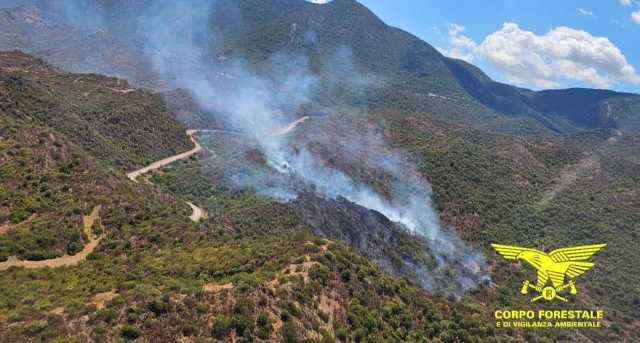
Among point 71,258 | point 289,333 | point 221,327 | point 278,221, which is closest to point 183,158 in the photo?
point 278,221

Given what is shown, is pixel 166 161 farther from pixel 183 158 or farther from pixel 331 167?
pixel 331 167

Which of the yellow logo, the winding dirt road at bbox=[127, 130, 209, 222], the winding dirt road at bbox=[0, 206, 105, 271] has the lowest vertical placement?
the winding dirt road at bbox=[127, 130, 209, 222]

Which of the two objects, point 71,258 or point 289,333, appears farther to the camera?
point 71,258

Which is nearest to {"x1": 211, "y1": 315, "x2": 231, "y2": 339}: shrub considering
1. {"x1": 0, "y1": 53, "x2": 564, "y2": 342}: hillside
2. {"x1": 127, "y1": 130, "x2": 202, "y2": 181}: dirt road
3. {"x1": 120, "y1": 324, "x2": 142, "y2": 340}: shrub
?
{"x1": 0, "y1": 53, "x2": 564, "y2": 342}: hillside

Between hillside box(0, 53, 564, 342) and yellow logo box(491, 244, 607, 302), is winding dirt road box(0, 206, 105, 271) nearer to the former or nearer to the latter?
hillside box(0, 53, 564, 342)

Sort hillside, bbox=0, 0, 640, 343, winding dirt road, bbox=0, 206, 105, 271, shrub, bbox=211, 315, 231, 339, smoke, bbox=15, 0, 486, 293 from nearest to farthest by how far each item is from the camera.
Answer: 1. shrub, bbox=211, 315, 231, 339
2. hillside, bbox=0, 0, 640, 343
3. winding dirt road, bbox=0, 206, 105, 271
4. smoke, bbox=15, 0, 486, 293

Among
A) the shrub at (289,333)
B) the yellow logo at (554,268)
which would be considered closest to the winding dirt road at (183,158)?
the shrub at (289,333)
